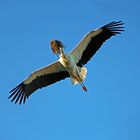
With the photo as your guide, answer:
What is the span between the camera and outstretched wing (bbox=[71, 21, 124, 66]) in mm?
16562

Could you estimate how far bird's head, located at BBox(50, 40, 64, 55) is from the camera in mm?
16141

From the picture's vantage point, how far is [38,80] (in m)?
17.1

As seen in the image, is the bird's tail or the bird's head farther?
the bird's tail

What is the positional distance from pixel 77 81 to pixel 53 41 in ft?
3.71

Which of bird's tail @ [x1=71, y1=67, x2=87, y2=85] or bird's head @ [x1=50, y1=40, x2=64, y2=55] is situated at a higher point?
bird's head @ [x1=50, y1=40, x2=64, y2=55]

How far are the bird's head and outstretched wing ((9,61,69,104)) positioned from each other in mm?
706

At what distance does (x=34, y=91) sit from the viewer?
677 inches

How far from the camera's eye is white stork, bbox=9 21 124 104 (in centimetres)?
1619

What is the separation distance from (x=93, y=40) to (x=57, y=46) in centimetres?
98

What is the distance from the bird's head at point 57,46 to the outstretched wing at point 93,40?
516 mm

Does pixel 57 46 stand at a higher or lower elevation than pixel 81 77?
higher

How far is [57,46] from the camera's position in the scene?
1620 cm

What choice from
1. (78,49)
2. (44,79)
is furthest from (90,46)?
(44,79)

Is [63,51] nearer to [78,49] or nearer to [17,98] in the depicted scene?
[78,49]
